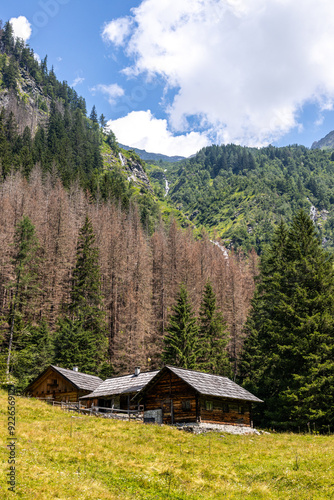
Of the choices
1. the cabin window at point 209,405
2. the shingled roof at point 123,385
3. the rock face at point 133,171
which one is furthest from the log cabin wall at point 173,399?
the rock face at point 133,171

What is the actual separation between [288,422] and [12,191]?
218 ft

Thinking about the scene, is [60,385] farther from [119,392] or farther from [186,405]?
[186,405]

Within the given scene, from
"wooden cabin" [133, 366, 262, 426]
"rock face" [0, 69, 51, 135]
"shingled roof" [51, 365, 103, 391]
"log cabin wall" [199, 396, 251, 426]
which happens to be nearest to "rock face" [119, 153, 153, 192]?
"rock face" [0, 69, 51, 135]

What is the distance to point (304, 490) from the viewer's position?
15.4 meters

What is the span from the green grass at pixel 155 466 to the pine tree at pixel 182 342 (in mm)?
21112

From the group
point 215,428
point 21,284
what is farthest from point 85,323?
point 215,428

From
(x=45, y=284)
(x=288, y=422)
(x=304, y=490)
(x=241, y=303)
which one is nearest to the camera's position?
(x=304, y=490)

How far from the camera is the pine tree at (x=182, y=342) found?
47.2 metres

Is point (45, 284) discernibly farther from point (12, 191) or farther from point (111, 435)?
point (111, 435)

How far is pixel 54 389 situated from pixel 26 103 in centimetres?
15952

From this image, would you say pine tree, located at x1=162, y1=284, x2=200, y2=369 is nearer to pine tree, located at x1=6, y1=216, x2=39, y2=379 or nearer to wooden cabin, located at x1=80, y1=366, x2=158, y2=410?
wooden cabin, located at x1=80, y1=366, x2=158, y2=410

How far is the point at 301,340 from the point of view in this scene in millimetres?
35000

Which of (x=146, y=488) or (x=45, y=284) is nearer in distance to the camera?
(x=146, y=488)

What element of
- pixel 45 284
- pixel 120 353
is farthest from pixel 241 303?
pixel 45 284
